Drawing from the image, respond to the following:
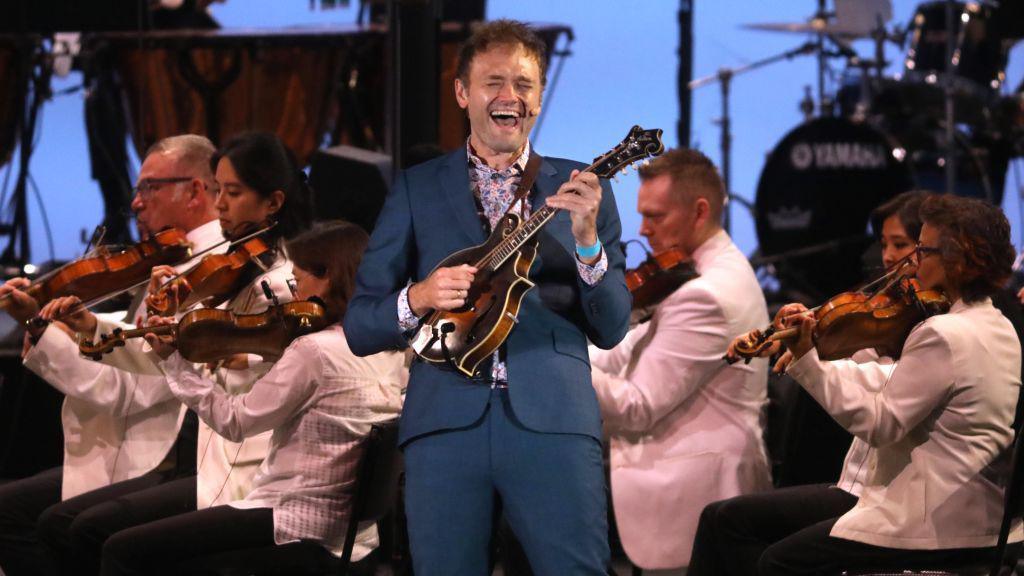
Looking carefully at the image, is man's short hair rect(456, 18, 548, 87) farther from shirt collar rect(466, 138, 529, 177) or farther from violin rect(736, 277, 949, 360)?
violin rect(736, 277, 949, 360)

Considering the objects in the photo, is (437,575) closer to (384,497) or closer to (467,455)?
(467,455)

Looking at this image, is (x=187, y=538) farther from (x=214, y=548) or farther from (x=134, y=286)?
(x=134, y=286)

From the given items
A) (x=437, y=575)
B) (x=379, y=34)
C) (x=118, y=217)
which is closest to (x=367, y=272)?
(x=437, y=575)

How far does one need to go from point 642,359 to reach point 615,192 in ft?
3.84

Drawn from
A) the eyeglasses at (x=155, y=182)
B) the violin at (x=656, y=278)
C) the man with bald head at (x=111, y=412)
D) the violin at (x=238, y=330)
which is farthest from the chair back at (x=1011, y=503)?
the eyeglasses at (x=155, y=182)

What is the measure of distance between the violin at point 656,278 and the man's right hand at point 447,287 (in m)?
1.55

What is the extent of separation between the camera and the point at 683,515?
12.6 ft

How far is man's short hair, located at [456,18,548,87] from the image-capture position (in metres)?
2.67

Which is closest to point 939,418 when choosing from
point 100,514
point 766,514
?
point 766,514

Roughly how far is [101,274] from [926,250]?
7.39 feet

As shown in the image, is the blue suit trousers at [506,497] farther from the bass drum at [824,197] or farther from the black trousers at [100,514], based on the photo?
the bass drum at [824,197]

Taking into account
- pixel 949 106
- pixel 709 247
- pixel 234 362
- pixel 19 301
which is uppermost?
pixel 949 106

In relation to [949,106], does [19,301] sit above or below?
below

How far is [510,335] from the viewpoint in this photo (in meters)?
2.62
